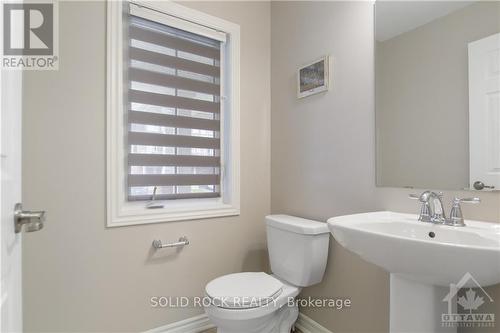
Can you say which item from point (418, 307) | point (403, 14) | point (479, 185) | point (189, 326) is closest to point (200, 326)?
point (189, 326)

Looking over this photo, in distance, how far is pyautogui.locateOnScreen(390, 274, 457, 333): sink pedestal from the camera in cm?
95

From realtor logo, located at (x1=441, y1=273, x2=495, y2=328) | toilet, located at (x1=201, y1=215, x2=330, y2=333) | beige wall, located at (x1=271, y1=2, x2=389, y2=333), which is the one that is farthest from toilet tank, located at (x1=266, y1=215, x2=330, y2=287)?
realtor logo, located at (x1=441, y1=273, x2=495, y2=328)

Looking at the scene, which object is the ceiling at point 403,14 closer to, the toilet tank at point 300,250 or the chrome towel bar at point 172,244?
the toilet tank at point 300,250

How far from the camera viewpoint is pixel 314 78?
1.66 metres

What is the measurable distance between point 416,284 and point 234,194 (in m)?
1.20

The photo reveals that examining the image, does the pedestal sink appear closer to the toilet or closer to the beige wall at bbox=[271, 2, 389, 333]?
the beige wall at bbox=[271, 2, 389, 333]

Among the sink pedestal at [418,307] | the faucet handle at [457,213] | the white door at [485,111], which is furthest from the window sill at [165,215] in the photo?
the white door at [485,111]

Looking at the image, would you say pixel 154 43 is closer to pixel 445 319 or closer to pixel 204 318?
pixel 204 318

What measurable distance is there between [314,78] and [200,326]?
175cm

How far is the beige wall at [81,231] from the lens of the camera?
1293 millimetres

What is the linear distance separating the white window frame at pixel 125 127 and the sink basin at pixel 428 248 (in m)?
0.98

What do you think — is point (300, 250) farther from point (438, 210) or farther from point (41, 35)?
point (41, 35)

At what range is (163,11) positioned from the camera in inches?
64.4

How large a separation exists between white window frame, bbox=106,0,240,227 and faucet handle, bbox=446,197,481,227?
4.07 ft
